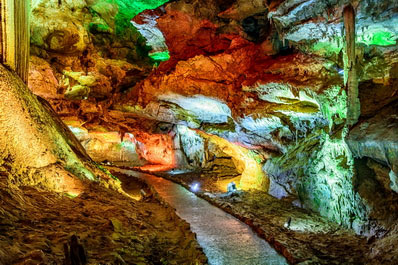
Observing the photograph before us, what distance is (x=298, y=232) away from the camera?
9.50m

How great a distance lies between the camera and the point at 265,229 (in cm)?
909

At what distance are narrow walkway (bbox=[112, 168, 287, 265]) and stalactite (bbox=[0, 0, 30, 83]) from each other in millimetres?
7497

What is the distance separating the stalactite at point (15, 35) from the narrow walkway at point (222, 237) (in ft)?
24.6

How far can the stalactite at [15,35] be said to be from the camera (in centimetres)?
880

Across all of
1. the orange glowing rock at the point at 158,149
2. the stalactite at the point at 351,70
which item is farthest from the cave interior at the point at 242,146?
the orange glowing rock at the point at 158,149

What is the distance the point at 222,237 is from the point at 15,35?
9000 mm

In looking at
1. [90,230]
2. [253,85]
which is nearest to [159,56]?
[253,85]

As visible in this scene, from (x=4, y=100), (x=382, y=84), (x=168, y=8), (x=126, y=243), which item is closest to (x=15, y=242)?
(x=126, y=243)

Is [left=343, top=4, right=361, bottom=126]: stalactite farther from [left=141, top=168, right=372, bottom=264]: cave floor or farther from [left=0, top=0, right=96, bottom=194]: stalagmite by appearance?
[left=0, top=0, right=96, bottom=194]: stalagmite

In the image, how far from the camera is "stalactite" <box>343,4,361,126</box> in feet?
26.5

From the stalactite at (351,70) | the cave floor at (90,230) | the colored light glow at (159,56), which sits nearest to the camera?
the cave floor at (90,230)

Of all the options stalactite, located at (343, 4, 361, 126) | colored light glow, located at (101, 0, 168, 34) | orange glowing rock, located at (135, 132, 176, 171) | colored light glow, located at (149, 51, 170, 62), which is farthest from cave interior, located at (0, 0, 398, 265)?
orange glowing rock, located at (135, 132, 176, 171)

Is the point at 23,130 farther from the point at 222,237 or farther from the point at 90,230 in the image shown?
the point at 222,237

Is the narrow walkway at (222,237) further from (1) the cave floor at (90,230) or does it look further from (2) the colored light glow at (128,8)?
(2) the colored light glow at (128,8)
